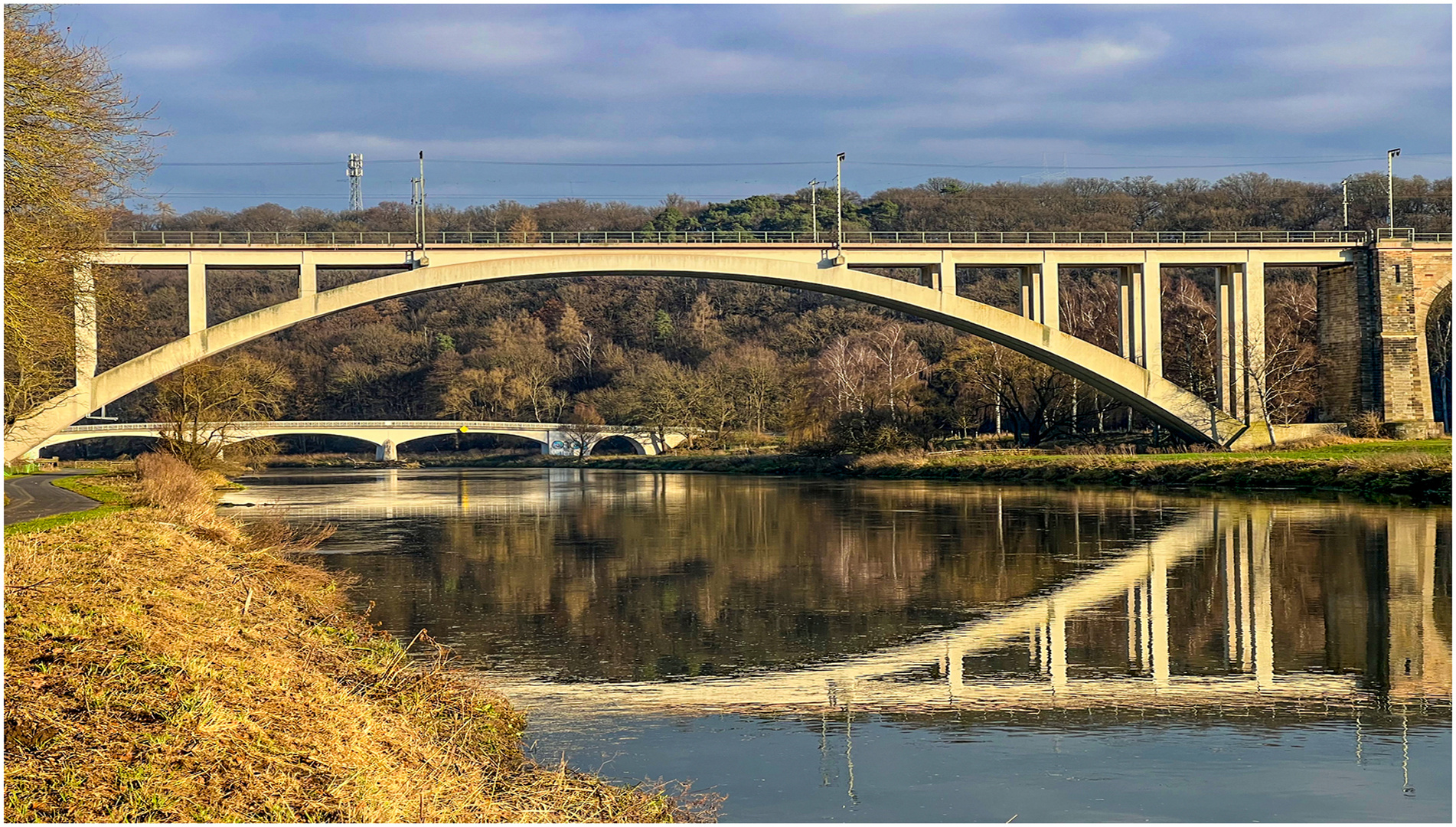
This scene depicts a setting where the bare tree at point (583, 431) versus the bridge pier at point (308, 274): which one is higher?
the bridge pier at point (308, 274)

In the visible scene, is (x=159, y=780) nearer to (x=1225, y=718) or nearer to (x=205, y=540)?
(x=1225, y=718)

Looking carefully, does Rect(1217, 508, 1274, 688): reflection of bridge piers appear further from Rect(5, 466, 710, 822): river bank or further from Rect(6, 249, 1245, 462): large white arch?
Rect(6, 249, 1245, 462): large white arch

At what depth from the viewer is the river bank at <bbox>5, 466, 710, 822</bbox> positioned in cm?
618

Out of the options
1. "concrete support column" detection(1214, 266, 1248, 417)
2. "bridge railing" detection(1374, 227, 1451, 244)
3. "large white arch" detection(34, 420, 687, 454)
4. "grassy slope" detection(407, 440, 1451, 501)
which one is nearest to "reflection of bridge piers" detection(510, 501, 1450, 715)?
"grassy slope" detection(407, 440, 1451, 501)

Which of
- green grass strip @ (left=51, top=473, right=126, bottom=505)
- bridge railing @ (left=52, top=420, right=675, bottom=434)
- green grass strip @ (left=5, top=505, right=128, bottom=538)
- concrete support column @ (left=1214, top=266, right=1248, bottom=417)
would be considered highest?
concrete support column @ (left=1214, top=266, right=1248, bottom=417)

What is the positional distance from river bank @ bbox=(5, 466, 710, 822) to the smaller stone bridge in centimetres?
6718

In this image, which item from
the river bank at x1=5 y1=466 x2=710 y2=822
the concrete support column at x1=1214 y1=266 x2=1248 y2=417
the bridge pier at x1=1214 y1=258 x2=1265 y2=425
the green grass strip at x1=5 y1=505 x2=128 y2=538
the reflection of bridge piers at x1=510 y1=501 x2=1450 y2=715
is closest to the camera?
the river bank at x1=5 y1=466 x2=710 y2=822

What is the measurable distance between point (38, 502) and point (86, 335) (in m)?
14.1

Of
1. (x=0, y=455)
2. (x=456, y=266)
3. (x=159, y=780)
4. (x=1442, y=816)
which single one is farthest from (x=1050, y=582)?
(x=456, y=266)

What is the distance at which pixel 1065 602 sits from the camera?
630 inches

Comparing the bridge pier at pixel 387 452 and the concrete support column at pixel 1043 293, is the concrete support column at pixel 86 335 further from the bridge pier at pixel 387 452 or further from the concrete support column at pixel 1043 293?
the bridge pier at pixel 387 452

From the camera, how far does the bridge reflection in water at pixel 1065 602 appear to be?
10742mm

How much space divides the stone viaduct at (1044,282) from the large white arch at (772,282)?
0.05 meters

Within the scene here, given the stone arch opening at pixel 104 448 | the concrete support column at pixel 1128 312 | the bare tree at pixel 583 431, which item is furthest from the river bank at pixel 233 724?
the stone arch opening at pixel 104 448
